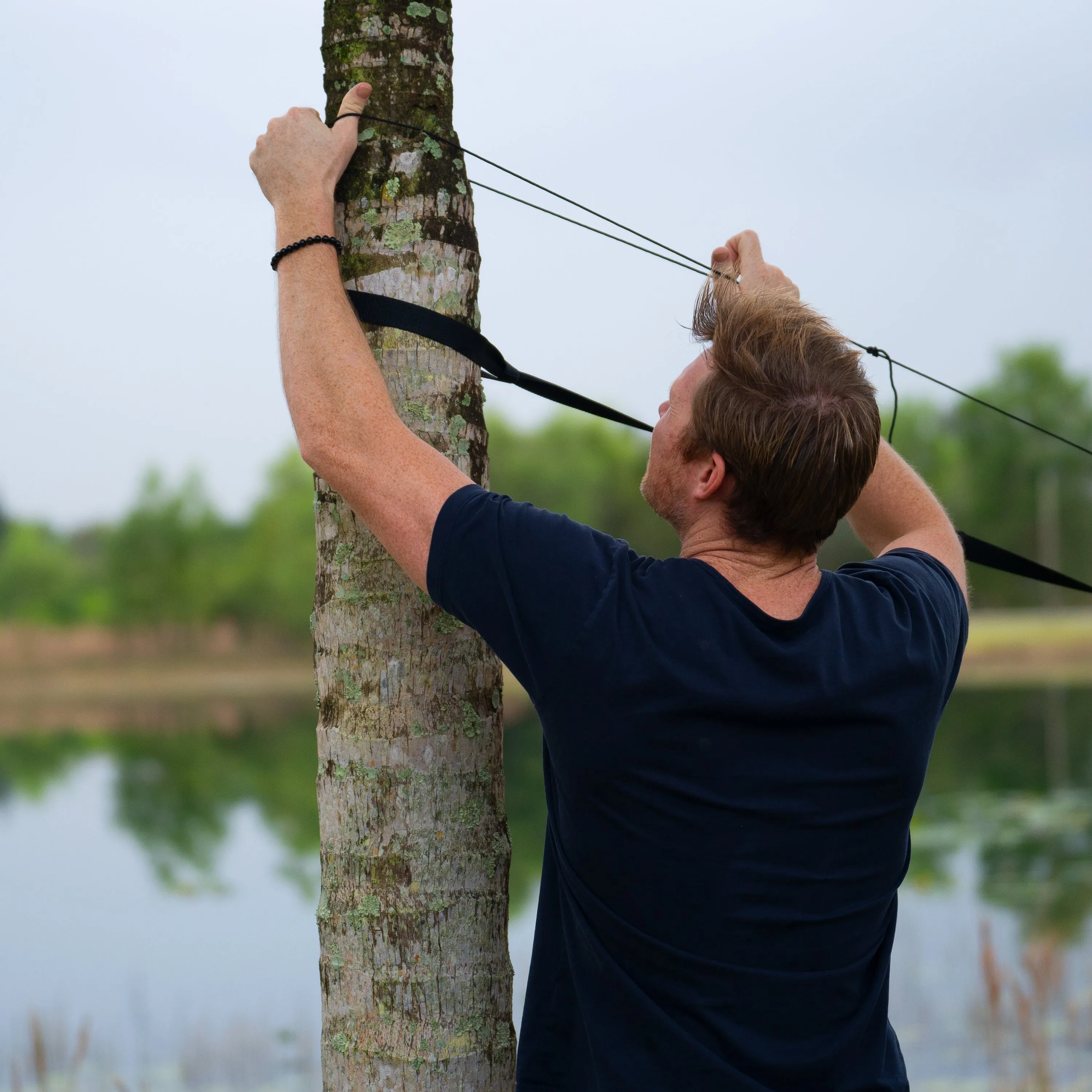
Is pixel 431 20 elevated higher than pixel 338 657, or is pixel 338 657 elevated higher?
pixel 431 20

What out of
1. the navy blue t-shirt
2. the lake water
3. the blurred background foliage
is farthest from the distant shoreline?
the navy blue t-shirt

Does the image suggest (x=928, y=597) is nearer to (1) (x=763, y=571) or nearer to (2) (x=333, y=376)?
(1) (x=763, y=571)

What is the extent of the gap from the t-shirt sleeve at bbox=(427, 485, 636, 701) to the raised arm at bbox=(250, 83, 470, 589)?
49 mm

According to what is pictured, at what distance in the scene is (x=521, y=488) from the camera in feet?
136

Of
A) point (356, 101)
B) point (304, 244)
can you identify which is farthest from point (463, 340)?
point (356, 101)

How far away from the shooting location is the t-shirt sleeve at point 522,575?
1494 millimetres

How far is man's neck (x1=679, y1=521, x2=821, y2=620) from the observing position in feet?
5.29

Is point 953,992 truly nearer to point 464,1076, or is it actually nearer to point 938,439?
point 464,1076

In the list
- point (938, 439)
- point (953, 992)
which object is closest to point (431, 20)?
point (953, 992)

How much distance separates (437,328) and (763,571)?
30.8 inches

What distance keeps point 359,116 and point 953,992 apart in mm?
8216

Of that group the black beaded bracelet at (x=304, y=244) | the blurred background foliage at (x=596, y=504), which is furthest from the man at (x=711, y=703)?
the blurred background foliage at (x=596, y=504)

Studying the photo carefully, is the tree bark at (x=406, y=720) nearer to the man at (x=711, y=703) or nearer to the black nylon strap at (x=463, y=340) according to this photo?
the black nylon strap at (x=463, y=340)

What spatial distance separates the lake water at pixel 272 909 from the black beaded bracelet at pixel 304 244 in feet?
10.8
